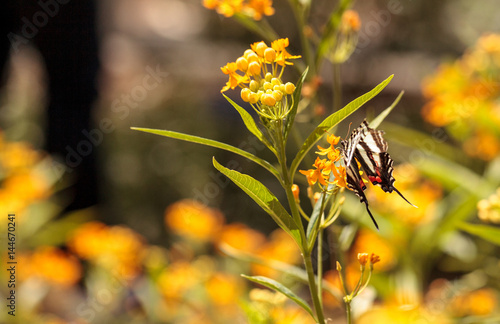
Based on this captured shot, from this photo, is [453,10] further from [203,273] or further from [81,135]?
[203,273]

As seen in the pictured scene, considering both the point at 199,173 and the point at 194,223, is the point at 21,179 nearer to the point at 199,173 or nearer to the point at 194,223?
the point at 194,223

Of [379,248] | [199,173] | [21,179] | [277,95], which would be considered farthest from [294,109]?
[199,173]

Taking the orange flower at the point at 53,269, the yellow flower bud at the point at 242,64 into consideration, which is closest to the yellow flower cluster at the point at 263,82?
the yellow flower bud at the point at 242,64

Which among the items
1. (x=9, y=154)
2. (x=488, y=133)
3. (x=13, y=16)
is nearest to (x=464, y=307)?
(x=488, y=133)

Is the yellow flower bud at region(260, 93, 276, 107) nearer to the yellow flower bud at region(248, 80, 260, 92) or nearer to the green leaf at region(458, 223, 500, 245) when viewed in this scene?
the yellow flower bud at region(248, 80, 260, 92)

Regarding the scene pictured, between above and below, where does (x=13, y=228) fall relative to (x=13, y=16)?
below

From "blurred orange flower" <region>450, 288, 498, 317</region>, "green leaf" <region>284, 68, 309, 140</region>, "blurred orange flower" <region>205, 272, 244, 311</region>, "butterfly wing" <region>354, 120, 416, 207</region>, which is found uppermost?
"green leaf" <region>284, 68, 309, 140</region>

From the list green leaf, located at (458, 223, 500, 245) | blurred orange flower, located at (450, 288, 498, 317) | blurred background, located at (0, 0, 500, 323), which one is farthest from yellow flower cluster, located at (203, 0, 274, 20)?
blurred orange flower, located at (450, 288, 498, 317)
